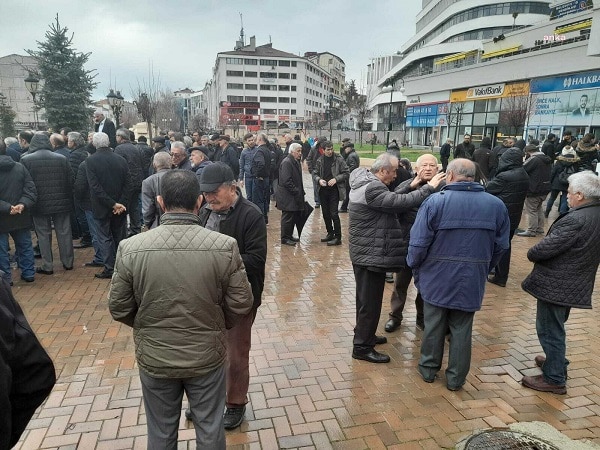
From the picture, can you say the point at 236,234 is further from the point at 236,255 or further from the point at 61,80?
the point at 61,80

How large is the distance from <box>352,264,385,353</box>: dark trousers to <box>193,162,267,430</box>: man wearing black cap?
1235 millimetres

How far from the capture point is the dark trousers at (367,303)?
3.91m

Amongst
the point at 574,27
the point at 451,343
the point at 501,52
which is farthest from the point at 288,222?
the point at 501,52

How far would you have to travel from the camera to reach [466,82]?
3775cm

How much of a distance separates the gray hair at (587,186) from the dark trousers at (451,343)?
132 cm

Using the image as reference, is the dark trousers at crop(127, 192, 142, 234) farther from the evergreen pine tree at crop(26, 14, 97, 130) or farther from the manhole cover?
the evergreen pine tree at crop(26, 14, 97, 130)

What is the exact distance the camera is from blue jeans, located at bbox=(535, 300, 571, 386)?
3586 mm

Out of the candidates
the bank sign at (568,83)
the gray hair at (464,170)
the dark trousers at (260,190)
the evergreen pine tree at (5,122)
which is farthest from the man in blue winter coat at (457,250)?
the evergreen pine tree at (5,122)

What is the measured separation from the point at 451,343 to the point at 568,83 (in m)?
29.8

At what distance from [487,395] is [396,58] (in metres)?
90.1

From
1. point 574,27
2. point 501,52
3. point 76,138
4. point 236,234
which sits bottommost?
point 236,234

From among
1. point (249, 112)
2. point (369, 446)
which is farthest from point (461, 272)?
point (249, 112)

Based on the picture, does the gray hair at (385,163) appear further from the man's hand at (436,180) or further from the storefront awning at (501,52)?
the storefront awning at (501,52)

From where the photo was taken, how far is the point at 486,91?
3500 cm
